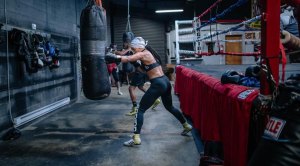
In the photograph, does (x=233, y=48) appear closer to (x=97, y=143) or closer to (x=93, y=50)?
(x=97, y=143)

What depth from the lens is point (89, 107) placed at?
7.61m

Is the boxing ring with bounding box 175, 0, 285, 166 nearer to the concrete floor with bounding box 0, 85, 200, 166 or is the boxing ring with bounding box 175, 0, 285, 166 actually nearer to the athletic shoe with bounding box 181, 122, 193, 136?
the concrete floor with bounding box 0, 85, 200, 166

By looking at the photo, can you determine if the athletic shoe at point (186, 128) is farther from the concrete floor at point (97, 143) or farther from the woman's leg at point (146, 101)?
the woman's leg at point (146, 101)

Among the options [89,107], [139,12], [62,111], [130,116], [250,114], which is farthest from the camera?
[139,12]

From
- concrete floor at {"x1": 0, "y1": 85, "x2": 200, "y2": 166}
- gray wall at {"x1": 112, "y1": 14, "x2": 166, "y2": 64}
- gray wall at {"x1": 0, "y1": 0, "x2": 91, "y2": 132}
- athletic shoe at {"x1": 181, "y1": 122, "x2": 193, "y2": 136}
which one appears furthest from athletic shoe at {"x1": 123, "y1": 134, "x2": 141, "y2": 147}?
gray wall at {"x1": 112, "y1": 14, "x2": 166, "y2": 64}

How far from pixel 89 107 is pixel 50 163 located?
13.3 ft

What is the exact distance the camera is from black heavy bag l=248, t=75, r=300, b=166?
43.1 inches

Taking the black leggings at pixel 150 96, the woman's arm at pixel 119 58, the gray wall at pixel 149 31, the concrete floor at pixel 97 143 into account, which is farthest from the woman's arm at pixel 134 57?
the gray wall at pixel 149 31

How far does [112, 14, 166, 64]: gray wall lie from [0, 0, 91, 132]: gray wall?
7099 mm

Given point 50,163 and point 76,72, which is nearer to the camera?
point 50,163

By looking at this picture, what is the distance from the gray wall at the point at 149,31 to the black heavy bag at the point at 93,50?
1252 cm

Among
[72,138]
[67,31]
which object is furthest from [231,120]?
[67,31]

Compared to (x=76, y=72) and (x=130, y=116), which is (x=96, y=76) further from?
(x=76, y=72)

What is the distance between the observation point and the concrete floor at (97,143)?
3670 mm
